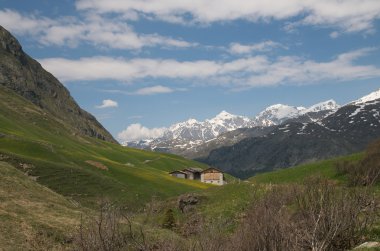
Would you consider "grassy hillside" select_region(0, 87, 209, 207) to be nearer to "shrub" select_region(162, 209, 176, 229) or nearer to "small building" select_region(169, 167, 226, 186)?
"small building" select_region(169, 167, 226, 186)

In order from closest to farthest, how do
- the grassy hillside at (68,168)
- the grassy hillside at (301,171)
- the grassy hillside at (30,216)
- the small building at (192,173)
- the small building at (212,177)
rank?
the grassy hillside at (30,216), the grassy hillside at (68,168), the grassy hillside at (301,171), the small building at (212,177), the small building at (192,173)

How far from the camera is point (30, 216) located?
106 ft

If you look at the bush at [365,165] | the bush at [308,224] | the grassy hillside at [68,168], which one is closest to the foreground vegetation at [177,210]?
the bush at [308,224]

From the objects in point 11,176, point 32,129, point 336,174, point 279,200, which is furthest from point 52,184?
point 32,129

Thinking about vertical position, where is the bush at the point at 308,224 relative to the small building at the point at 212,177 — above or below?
above

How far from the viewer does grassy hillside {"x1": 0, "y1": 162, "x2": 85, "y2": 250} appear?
28.6m

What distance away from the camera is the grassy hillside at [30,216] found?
93.8 feet

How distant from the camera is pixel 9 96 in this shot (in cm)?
16812

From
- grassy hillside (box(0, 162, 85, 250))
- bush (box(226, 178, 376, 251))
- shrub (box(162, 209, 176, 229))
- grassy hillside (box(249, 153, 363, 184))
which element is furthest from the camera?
grassy hillside (box(249, 153, 363, 184))

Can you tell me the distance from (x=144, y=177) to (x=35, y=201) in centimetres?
6831

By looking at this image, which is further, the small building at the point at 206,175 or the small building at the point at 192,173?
the small building at the point at 192,173

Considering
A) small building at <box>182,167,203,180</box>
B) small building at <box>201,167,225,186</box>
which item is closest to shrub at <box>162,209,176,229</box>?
small building at <box>201,167,225,186</box>

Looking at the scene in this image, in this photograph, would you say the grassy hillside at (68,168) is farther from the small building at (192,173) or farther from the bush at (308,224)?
the bush at (308,224)

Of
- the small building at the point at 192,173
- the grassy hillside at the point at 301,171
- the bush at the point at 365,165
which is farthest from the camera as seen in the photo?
the small building at the point at 192,173
